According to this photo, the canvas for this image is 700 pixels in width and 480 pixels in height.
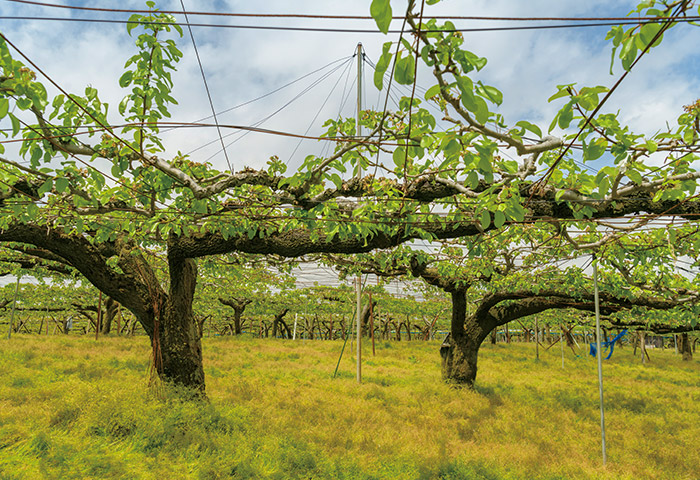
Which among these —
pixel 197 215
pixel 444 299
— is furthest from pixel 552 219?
pixel 444 299

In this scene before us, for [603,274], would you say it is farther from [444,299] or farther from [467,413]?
[444,299]

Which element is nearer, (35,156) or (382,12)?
(382,12)

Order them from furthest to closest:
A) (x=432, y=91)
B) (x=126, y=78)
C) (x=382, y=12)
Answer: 1. (x=126, y=78)
2. (x=432, y=91)
3. (x=382, y=12)

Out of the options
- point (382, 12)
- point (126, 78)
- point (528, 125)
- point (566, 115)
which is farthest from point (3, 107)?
point (566, 115)

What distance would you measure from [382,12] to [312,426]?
22.6ft

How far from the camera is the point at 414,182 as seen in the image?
430cm

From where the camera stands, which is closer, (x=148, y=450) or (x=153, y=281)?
(x=148, y=450)

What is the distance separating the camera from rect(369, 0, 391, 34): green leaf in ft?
4.64

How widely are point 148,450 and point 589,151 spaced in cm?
590

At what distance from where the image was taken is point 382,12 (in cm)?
142

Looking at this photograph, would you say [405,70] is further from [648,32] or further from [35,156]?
[35,156]

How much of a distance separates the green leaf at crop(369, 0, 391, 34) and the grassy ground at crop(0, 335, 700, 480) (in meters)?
4.88

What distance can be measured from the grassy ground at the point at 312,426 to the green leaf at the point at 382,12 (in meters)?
4.88

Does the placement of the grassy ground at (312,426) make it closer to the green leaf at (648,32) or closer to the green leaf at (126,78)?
the green leaf at (126,78)
